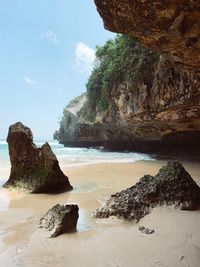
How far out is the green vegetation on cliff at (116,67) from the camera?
441 inches

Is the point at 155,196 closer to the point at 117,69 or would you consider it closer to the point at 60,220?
the point at 60,220

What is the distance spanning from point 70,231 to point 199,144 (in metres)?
14.2

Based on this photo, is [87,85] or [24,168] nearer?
[24,168]

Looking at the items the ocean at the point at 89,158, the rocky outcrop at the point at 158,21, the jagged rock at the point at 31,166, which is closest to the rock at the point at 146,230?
the rocky outcrop at the point at 158,21

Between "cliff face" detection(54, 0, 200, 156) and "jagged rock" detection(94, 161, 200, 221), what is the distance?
1936 mm

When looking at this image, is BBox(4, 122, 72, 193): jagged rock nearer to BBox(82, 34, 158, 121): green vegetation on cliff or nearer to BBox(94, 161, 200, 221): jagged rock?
BBox(94, 161, 200, 221): jagged rock

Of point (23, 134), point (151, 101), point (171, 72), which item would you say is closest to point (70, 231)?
point (23, 134)

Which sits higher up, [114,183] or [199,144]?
[199,144]

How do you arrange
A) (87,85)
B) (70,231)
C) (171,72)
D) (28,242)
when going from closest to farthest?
(28,242), (70,231), (171,72), (87,85)

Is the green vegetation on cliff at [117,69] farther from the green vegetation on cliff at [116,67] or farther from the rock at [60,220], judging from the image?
the rock at [60,220]

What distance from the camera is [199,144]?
16.6 metres

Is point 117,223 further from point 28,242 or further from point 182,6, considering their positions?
point 182,6

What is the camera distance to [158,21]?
11.2 feet

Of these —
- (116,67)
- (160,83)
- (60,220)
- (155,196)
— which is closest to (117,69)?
(116,67)
